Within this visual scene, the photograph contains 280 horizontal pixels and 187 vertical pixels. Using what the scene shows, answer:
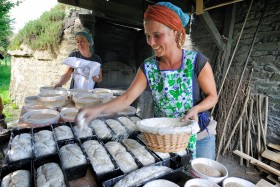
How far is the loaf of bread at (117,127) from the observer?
1.80m

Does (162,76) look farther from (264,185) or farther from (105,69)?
(105,69)

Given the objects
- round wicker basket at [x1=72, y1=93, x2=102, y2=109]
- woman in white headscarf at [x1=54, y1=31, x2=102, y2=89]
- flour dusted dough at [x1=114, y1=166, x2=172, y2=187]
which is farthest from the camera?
woman in white headscarf at [x1=54, y1=31, x2=102, y2=89]

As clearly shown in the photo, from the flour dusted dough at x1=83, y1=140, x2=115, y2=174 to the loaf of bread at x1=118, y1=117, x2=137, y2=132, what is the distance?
39 cm

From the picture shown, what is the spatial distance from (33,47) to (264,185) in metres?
8.34

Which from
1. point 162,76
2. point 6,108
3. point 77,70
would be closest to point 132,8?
point 77,70

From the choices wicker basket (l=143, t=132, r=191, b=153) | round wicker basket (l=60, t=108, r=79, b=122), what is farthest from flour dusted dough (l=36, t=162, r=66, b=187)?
round wicker basket (l=60, t=108, r=79, b=122)

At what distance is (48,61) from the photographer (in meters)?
7.29

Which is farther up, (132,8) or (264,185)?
(132,8)

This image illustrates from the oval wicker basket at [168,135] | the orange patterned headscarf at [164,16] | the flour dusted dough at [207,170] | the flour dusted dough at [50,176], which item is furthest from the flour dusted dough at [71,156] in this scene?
the orange patterned headscarf at [164,16]

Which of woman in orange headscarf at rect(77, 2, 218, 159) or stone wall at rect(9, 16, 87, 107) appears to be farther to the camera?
stone wall at rect(9, 16, 87, 107)

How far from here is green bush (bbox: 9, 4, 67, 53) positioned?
6781 mm

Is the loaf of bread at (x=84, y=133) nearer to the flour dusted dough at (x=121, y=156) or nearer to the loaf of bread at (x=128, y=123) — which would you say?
the flour dusted dough at (x=121, y=156)

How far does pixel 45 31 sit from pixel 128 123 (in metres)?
6.55

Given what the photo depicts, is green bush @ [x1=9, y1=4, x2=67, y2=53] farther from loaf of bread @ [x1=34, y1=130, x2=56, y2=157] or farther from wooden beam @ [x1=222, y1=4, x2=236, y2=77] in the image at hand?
loaf of bread @ [x1=34, y1=130, x2=56, y2=157]
